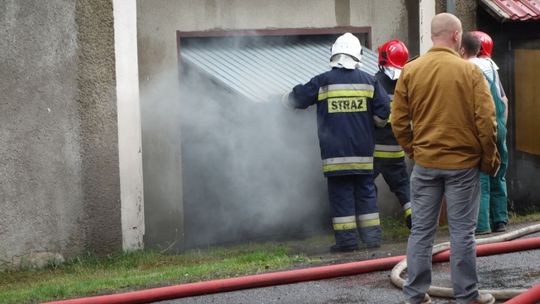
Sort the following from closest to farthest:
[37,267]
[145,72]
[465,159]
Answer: [465,159], [37,267], [145,72]

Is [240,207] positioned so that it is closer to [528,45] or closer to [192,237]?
[192,237]

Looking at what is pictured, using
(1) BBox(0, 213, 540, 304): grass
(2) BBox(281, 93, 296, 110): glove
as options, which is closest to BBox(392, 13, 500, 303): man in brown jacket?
(1) BBox(0, 213, 540, 304): grass

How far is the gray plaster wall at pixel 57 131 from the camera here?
8695 mm

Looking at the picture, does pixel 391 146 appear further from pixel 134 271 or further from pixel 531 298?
pixel 531 298

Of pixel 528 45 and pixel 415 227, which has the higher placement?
pixel 528 45

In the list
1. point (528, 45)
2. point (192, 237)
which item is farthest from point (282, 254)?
point (528, 45)

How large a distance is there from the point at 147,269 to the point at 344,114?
6.89ft

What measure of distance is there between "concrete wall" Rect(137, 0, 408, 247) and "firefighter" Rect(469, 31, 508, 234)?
81.1 inches

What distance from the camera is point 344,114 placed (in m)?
8.95

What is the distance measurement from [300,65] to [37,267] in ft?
10.3

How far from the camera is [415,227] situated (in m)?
6.18

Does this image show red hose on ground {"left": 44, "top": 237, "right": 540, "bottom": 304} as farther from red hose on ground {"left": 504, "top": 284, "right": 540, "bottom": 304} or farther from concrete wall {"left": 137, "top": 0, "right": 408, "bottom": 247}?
concrete wall {"left": 137, "top": 0, "right": 408, "bottom": 247}

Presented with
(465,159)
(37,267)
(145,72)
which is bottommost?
(37,267)

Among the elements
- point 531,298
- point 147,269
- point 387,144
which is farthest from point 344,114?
point 531,298
